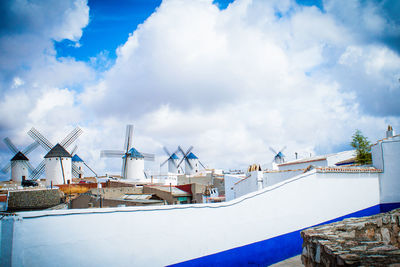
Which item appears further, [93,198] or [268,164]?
[268,164]

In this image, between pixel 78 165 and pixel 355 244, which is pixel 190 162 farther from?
pixel 355 244

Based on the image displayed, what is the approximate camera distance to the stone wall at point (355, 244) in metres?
2.48

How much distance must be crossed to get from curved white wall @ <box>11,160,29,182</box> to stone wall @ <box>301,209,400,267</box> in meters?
46.9

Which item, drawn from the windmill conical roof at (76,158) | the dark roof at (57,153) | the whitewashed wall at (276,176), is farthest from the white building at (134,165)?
the whitewashed wall at (276,176)

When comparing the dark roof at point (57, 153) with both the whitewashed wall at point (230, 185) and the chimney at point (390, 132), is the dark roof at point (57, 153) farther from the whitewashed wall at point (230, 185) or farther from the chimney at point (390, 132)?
the chimney at point (390, 132)

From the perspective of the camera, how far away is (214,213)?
639 cm

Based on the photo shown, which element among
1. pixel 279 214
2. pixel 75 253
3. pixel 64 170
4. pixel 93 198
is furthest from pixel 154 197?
pixel 64 170

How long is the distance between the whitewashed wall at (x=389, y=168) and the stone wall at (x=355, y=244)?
276 inches

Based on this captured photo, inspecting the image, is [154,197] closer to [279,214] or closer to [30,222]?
[279,214]

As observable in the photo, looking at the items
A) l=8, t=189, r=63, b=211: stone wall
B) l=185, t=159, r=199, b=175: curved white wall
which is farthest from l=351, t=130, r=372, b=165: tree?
l=185, t=159, r=199, b=175: curved white wall

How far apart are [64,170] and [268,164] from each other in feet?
88.2

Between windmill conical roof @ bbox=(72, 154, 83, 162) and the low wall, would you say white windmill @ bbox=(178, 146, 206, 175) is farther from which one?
the low wall

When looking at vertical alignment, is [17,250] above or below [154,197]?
above

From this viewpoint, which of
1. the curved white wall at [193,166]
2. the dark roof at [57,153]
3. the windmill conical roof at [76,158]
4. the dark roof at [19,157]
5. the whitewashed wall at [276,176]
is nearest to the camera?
the whitewashed wall at [276,176]
